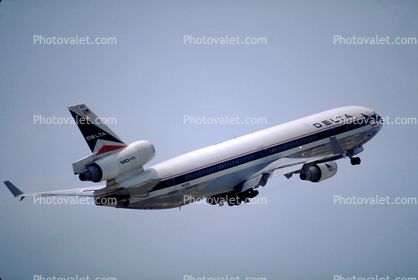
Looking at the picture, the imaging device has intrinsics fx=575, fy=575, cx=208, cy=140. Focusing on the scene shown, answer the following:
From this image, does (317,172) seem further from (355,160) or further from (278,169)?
(355,160)

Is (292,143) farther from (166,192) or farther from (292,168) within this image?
(166,192)

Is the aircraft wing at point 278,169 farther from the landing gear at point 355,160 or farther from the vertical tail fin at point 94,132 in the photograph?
the vertical tail fin at point 94,132

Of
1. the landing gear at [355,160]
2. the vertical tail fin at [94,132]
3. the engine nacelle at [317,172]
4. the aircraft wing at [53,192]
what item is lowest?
the aircraft wing at [53,192]

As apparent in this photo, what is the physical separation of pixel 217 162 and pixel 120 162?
816 cm

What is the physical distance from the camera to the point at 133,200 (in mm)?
41500

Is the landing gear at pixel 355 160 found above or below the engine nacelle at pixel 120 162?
above

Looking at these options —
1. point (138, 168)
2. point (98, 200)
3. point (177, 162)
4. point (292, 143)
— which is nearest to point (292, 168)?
point (292, 143)

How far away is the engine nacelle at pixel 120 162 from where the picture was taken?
3825 centimetres

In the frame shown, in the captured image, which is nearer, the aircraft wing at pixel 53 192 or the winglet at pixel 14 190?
the winglet at pixel 14 190

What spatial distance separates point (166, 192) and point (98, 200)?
195 inches

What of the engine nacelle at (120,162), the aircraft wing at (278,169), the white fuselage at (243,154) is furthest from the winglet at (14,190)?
the aircraft wing at (278,169)

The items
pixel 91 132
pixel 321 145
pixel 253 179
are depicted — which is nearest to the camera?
pixel 91 132

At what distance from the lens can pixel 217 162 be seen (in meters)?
44.1

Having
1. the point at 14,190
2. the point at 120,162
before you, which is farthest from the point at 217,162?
the point at 14,190
